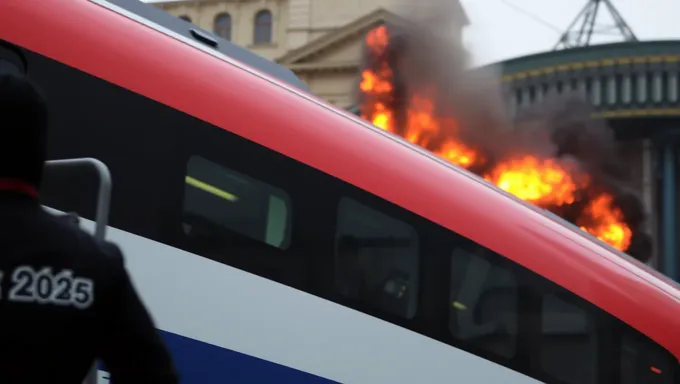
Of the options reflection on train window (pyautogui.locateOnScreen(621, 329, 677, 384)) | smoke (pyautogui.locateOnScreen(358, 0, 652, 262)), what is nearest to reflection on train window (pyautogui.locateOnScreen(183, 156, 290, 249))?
reflection on train window (pyautogui.locateOnScreen(621, 329, 677, 384))

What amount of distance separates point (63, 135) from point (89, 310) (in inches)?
91.0

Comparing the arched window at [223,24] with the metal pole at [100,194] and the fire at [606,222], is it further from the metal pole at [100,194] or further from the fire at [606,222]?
the metal pole at [100,194]

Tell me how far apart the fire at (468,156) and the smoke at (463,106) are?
0.05 metres

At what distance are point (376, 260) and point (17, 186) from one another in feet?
8.93

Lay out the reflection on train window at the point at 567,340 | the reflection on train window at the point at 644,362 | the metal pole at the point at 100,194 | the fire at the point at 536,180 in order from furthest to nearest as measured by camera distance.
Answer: the fire at the point at 536,180 < the reflection on train window at the point at 644,362 < the reflection on train window at the point at 567,340 < the metal pole at the point at 100,194

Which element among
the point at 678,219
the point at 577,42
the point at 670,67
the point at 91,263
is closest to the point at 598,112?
the point at 670,67

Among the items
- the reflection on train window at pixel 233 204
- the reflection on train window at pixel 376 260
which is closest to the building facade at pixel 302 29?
the reflection on train window at pixel 376 260

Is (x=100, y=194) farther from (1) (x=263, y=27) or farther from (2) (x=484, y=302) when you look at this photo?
(1) (x=263, y=27)

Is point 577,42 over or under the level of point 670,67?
over

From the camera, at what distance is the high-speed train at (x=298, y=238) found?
374 cm

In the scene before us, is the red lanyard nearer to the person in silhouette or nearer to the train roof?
the person in silhouette

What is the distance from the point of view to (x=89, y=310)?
1.59 m

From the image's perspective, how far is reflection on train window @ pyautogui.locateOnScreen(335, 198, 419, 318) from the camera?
4.07m

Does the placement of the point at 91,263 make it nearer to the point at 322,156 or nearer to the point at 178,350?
the point at 178,350
